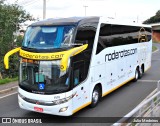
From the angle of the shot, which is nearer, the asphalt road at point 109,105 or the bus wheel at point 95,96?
the asphalt road at point 109,105

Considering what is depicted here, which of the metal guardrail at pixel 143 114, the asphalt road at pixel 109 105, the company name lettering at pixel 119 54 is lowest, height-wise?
the asphalt road at pixel 109 105

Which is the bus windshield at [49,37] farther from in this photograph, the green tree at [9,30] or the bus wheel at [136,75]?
the green tree at [9,30]

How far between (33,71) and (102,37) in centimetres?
348

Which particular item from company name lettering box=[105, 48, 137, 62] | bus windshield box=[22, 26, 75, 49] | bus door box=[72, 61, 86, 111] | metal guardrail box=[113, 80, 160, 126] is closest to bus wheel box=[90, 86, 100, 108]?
bus door box=[72, 61, 86, 111]

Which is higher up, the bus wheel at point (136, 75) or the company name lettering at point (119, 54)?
the company name lettering at point (119, 54)

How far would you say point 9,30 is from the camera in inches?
733

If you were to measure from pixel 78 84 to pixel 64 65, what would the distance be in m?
1.51

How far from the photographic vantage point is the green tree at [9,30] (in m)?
18.4

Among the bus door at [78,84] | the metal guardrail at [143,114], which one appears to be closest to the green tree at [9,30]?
the bus door at [78,84]

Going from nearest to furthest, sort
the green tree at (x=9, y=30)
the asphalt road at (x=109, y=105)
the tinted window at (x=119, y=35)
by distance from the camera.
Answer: the asphalt road at (x=109, y=105), the tinted window at (x=119, y=35), the green tree at (x=9, y=30)

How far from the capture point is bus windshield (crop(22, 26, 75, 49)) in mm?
8578

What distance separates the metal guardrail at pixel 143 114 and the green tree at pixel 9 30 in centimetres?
1325

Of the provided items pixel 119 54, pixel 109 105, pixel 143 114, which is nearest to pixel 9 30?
pixel 119 54

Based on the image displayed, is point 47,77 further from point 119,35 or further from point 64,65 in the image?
point 119,35
